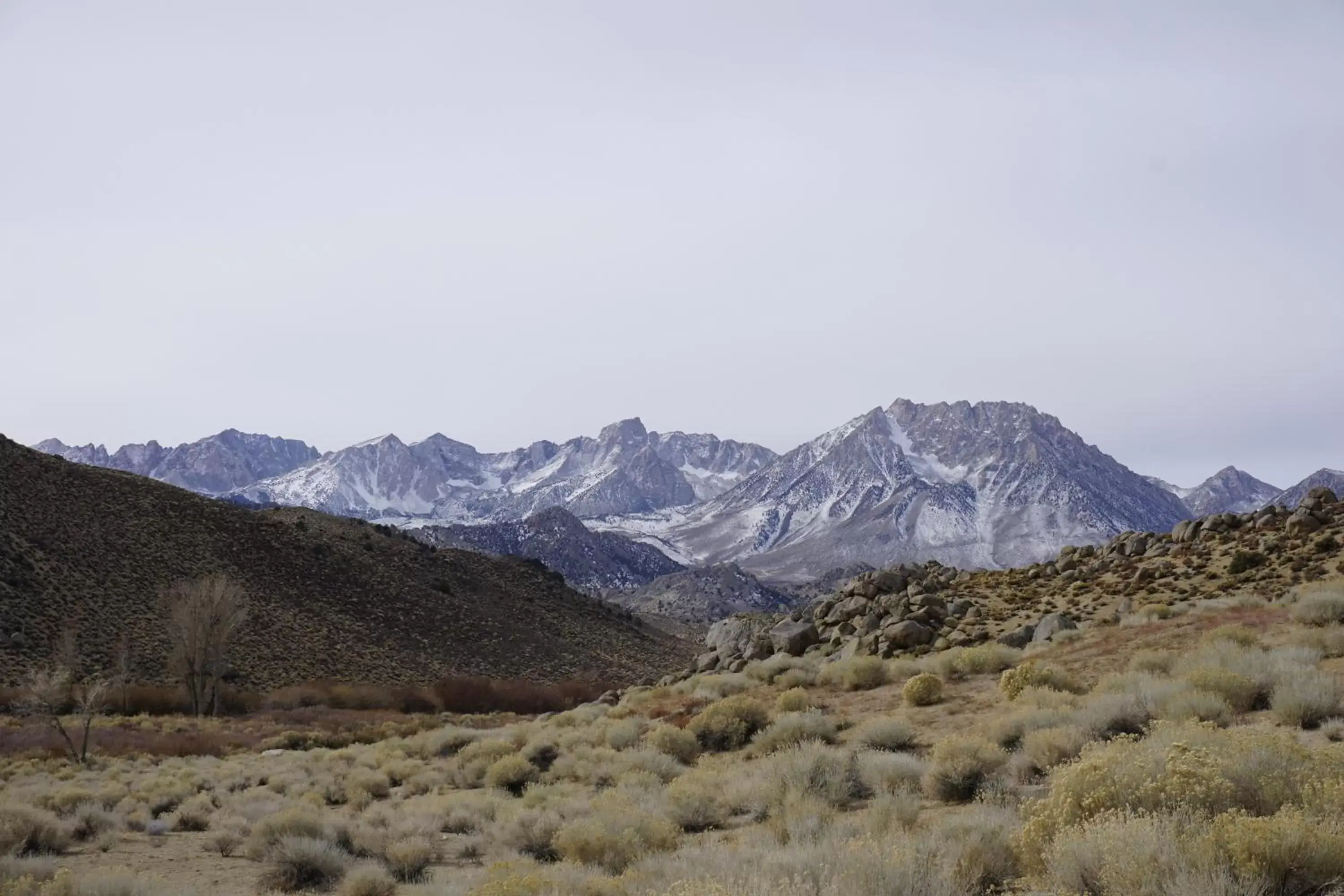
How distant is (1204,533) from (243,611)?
51.4 meters

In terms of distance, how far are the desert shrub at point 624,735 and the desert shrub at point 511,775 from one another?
81.1 inches

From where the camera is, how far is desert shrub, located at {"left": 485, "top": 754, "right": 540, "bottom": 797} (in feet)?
55.9

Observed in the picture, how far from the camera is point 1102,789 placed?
7297 mm

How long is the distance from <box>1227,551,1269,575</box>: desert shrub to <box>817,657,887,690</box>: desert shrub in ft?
38.8

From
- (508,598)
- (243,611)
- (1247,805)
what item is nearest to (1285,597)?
(1247,805)

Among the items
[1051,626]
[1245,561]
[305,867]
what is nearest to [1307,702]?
[1051,626]

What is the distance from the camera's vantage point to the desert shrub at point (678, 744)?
16.8 metres

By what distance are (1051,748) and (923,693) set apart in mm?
6923

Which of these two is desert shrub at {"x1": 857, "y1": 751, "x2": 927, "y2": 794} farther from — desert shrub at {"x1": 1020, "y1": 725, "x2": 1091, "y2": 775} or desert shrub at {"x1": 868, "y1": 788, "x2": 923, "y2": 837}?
desert shrub at {"x1": 1020, "y1": 725, "x2": 1091, "y2": 775}

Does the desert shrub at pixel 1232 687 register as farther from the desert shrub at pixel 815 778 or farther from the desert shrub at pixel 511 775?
the desert shrub at pixel 511 775

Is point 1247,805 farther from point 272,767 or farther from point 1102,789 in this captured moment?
point 272,767

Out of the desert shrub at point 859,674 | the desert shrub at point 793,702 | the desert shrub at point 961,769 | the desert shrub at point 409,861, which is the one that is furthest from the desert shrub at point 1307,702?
the desert shrub at point 409,861

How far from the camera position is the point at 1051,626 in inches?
872

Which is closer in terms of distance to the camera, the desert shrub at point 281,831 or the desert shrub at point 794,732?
the desert shrub at point 281,831
